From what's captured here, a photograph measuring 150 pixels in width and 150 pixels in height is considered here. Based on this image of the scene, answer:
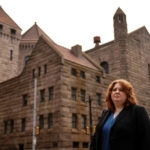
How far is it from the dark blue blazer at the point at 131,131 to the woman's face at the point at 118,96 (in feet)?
0.81

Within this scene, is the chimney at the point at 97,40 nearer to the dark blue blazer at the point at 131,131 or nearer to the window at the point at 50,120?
the window at the point at 50,120

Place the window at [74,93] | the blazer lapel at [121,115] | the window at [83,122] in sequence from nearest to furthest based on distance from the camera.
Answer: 1. the blazer lapel at [121,115]
2. the window at [83,122]
3. the window at [74,93]

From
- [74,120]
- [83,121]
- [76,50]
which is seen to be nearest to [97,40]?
[76,50]

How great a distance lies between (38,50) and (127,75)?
14240mm

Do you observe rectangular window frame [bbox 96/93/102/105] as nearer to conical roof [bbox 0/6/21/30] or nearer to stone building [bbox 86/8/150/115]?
stone building [bbox 86/8/150/115]

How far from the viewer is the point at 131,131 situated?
330cm

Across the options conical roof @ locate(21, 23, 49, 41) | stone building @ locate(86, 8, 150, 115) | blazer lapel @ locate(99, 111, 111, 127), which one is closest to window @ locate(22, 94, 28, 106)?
stone building @ locate(86, 8, 150, 115)

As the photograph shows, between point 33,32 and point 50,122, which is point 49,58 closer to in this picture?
point 50,122

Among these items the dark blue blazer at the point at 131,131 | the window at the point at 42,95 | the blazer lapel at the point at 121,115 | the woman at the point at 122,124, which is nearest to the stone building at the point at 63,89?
the window at the point at 42,95

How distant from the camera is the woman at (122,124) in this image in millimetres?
3283

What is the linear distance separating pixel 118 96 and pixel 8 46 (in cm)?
4873

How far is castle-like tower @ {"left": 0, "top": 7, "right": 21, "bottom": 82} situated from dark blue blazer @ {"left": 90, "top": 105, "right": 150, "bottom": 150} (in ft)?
148

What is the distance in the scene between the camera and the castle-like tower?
47.5 m

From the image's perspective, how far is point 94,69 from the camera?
3112 cm
